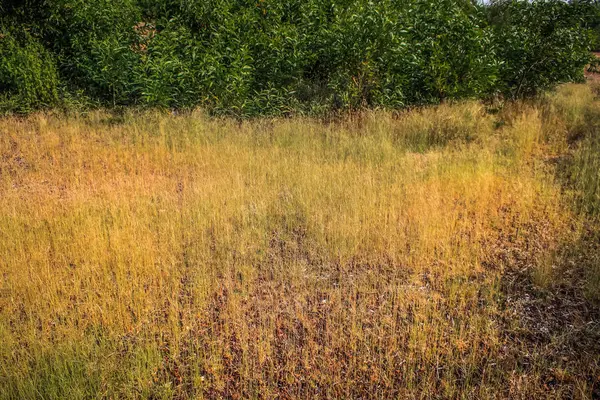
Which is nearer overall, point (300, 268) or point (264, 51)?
point (300, 268)

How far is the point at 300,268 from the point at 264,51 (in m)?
6.08

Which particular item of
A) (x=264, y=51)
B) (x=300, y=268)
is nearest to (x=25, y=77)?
(x=264, y=51)

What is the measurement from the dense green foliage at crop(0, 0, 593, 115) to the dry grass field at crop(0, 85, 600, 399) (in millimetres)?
1814

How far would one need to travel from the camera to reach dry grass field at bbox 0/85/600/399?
2.81 meters

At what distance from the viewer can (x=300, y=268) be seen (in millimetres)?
3973

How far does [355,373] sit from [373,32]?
6833 mm

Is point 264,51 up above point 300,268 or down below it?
above

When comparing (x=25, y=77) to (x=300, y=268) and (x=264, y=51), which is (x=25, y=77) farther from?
(x=300, y=268)

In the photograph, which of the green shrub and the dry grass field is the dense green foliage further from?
the dry grass field

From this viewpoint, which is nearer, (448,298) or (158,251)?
(448,298)

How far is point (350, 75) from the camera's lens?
28.0 ft

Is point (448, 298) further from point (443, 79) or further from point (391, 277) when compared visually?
point (443, 79)

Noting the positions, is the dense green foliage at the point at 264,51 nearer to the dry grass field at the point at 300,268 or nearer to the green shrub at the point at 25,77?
the green shrub at the point at 25,77

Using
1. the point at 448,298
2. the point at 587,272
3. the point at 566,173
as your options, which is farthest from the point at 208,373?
the point at 566,173
